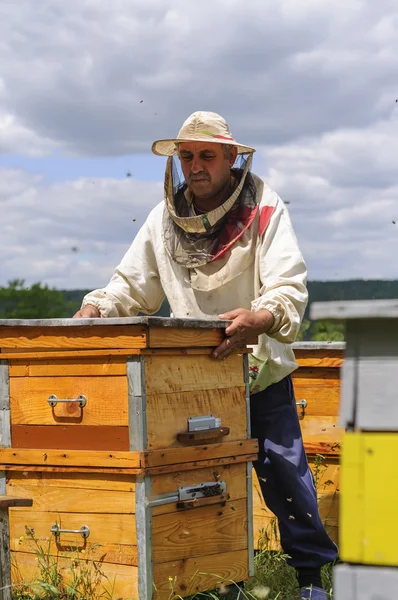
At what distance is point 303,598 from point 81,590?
3.36 feet

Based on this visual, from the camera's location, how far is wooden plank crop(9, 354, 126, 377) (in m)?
3.73

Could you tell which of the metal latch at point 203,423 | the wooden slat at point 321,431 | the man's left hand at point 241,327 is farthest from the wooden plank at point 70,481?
the wooden slat at point 321,431

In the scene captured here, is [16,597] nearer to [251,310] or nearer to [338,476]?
[251,310]

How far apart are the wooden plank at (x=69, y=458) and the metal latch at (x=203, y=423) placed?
1.02ft

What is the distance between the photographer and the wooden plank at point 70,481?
376cm

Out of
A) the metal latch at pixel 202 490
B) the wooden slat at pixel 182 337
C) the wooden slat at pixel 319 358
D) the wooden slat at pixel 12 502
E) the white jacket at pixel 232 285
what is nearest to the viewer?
the wooden slat at pixel 12 502

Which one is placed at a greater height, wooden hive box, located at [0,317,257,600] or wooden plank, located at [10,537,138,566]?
wooden hive box, located at [0,317,257,600]

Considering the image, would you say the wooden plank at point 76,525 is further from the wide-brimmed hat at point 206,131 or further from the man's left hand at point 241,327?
the wide-brimmed hat at point 206,131

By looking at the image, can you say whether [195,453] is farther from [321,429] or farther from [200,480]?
[321,429]

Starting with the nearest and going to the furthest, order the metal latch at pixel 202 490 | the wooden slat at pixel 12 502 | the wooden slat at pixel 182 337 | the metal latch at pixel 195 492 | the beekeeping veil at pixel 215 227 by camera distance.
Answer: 1. the wooden slat at pixel 12 502
2. the wooden slat at pixel 182 337
3. the metal latch at pixel 195 492
4. the metal latch at pixel 202 490
5. the beekeeping veil at pixel 215 227

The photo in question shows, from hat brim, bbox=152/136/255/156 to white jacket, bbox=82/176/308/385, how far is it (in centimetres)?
16

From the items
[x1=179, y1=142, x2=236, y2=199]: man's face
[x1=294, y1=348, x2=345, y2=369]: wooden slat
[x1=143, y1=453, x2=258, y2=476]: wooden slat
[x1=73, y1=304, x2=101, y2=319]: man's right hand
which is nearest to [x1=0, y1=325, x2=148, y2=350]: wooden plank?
[x1=73, y1=304, x2=101, y2=319]: man's right hand

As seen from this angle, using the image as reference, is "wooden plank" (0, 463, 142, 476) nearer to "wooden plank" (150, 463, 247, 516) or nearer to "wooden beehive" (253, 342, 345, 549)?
"wooden plank" (150, 463, 247, 516)

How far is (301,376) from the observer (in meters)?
5.26
